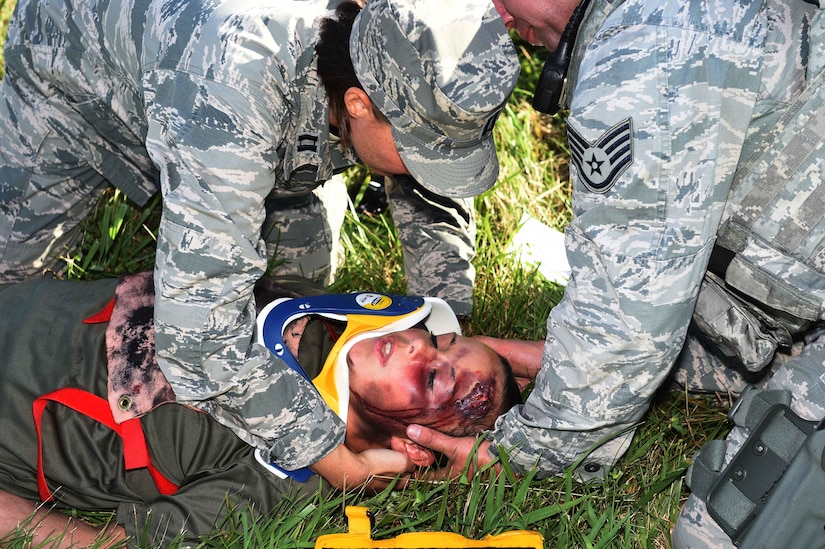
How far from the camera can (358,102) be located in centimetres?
298

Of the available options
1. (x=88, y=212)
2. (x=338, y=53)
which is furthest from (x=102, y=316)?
(x=338, y=53)

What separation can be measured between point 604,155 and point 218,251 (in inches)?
46.1

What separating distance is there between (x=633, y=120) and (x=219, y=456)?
179 cm

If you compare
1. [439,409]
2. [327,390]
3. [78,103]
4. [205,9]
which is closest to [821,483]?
[439,409]

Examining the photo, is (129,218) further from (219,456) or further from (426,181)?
(426,181)

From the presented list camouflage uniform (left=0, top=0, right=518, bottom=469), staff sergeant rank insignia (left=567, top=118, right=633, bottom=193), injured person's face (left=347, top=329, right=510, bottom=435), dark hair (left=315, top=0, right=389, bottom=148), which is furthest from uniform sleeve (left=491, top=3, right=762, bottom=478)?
dark hair (left=315, top=0, right=389, bottom=148)

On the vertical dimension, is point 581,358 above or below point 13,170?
above

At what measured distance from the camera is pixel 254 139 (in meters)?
2.75

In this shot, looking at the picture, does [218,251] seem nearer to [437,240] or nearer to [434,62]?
[434,62]

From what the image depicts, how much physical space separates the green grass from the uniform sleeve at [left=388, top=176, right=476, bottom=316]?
22 cm

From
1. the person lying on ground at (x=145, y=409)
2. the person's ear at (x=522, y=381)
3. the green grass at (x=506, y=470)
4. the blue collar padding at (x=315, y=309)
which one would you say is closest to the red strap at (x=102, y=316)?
the person lying on ground at (x=145, y=409)

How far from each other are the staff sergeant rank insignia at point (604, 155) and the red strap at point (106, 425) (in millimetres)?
1704

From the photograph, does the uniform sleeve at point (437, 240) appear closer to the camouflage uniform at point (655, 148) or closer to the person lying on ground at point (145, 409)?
the person lying on ground at point (145, 409)

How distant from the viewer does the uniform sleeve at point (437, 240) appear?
401 centimetres
